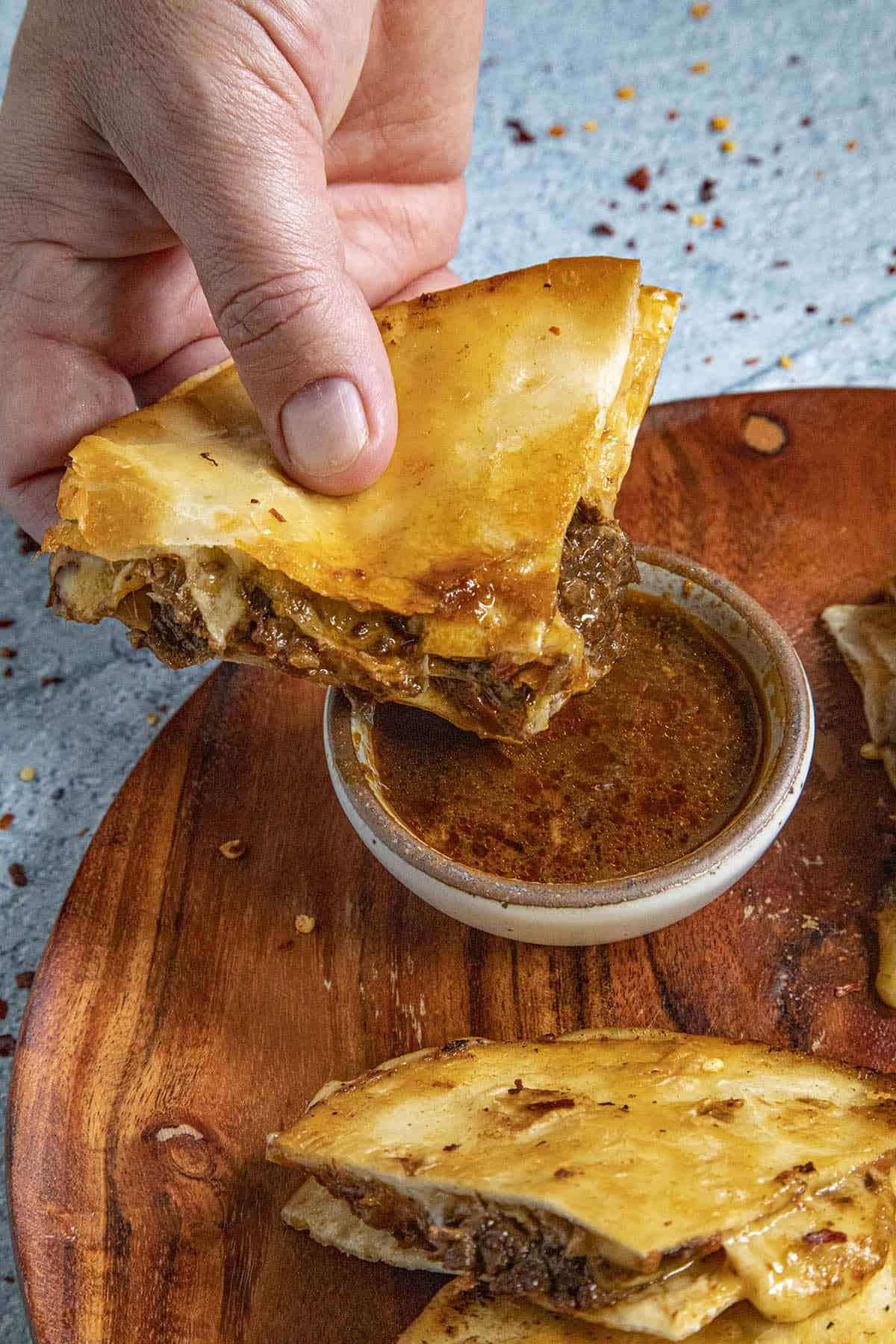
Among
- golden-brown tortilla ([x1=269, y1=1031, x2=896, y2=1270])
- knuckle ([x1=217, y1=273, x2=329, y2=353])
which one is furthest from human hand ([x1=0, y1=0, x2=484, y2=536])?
golden-brown tortilla ([x1=269, y1=1031, x2=896, y2=1270])

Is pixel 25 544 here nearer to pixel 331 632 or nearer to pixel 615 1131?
pixel 331 632

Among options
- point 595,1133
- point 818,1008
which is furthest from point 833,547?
point 595,1133

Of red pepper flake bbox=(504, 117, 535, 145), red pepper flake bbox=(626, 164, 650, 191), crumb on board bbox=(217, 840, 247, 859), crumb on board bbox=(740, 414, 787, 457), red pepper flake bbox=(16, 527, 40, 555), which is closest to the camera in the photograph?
crumb on board bbox=(217, 840, 247, 859)

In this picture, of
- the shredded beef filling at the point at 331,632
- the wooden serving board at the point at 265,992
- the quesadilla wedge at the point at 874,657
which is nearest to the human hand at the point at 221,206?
the shredded beef filling at the point at 331,632

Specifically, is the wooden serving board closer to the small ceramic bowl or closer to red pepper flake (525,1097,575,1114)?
the small ceramic bowl

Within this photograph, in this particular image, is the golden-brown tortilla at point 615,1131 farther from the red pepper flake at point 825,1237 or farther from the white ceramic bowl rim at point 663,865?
the white ceramic bowl rim at point 663,865

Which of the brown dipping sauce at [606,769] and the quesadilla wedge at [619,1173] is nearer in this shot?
the quesadilla wedge at [619,1173]
